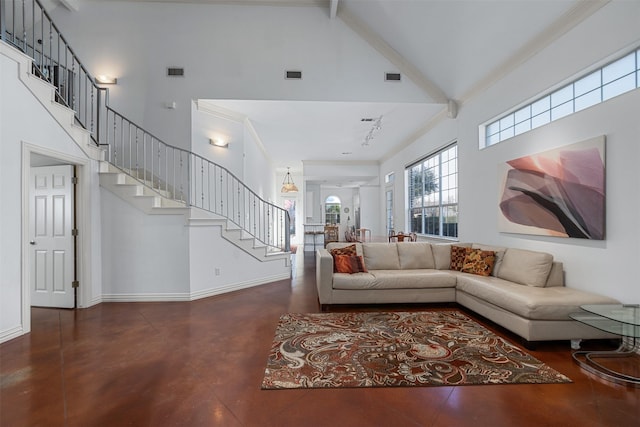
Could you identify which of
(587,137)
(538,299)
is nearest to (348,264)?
(538,299)

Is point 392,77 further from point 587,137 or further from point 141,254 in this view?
point 141,254

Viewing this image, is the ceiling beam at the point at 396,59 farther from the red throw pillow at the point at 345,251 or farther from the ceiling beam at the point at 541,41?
the red throw pillow at the point at 345,251

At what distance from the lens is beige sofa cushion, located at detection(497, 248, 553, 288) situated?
321cm

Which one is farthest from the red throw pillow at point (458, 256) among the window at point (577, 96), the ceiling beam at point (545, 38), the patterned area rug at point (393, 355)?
the ceiling beam at point (545, 38)

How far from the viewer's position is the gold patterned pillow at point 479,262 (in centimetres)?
389

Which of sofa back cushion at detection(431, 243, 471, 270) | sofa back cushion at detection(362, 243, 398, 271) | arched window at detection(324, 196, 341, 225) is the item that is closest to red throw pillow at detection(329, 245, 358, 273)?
sofa back cushion at detection(362, 243, 398, 271)

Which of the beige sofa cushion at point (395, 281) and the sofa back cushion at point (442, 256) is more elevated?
the sofa back cushion at point (442, 256)

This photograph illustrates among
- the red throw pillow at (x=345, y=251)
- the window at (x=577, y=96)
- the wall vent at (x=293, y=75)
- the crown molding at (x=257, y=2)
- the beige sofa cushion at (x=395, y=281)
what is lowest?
the beige sofa cushion at (x=395, y=281)

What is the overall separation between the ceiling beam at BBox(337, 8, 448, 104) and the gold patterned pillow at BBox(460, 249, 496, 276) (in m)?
2.84

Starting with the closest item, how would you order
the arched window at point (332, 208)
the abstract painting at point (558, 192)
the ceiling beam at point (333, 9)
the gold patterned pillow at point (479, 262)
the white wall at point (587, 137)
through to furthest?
the white wall at point (587, 137)
the abstract painting at point (558, 192)
the gold patterned pillow at point (479, 262)
the ceiling beam at point (333, 9)
the arched window at point (332, 208)

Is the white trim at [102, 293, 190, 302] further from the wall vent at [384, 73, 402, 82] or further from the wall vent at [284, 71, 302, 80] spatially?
the wall vent at [384, 73, 402, 82]

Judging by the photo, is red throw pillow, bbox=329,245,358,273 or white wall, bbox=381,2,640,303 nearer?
white wall, bbox=381,2,640,303

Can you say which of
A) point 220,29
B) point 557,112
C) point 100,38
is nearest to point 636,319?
point 557,112

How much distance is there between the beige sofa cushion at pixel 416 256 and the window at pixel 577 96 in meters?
1.98
